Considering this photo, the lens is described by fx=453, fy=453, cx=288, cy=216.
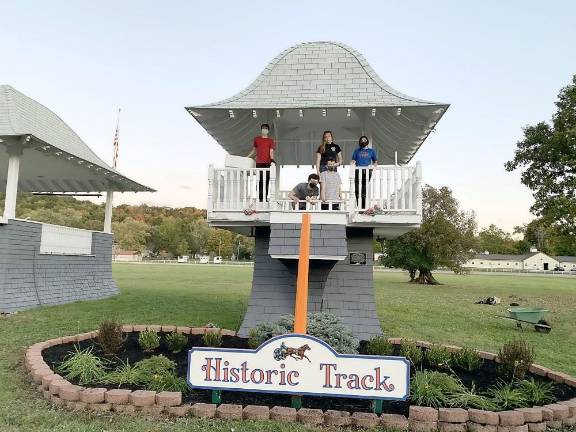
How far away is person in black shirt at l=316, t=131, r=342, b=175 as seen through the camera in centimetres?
804

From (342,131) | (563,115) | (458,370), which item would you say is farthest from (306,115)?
(563,115)

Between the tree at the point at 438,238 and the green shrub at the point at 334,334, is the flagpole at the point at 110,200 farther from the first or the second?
the tree at the point at 438,238

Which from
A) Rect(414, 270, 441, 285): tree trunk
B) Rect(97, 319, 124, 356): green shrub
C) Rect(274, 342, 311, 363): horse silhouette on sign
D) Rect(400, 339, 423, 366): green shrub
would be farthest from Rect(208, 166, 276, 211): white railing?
Rect(414, 270, 441, 285): tree trunk

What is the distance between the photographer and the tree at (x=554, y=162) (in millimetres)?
18641

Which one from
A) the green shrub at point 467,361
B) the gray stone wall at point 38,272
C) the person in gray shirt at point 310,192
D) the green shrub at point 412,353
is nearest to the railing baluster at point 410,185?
the person in gray shirt at point 310,192

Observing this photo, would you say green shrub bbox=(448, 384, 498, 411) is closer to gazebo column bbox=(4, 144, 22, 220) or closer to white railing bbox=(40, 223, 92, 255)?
gazebo column bbox=(4, 144, 22, 220)

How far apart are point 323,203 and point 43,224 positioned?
9323 mm

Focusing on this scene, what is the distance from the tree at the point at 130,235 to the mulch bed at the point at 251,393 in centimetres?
9086

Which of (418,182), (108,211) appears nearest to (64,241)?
(108,211)

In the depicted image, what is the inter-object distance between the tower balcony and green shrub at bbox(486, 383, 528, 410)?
3.07 meters

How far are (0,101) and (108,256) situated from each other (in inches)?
261

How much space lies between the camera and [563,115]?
63.0 feet

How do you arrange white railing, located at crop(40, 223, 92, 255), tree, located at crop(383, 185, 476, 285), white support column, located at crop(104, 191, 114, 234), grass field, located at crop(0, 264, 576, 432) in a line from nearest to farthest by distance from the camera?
1. grass field, located at crop(0, 264, 576, 432)
2. white railing, located at crop(40, 223, 92, 255)
3. white support column, located at crop(104, 191, 114, 234)
4. tree, located at crop(383, 185, 476, 285)

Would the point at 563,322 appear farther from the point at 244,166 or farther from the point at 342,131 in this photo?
the point at 244,166
